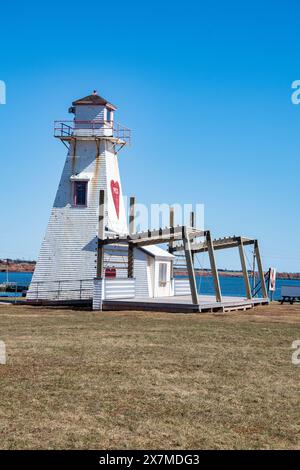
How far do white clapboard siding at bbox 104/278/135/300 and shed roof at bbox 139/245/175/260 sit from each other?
1995 mm

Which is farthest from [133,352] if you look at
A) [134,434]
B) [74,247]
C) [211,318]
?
[74,247]

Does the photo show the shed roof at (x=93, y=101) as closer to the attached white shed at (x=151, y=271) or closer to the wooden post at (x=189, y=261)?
the attached white shed at (x=151, y=271)

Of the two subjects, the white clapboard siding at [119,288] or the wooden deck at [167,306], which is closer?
the wooden deck at [167,306]

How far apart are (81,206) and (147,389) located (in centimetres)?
2285

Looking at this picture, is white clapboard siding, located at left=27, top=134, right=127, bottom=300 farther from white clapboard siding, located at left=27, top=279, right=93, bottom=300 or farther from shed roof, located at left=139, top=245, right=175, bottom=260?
shed roof, located at left=139, top=245, right=175, bottom=260

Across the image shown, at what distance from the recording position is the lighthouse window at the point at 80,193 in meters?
33.0

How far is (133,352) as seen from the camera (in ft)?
47.6

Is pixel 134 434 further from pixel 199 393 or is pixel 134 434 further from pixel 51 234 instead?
pixel 51 234

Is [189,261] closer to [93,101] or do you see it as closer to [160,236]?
[160,236]

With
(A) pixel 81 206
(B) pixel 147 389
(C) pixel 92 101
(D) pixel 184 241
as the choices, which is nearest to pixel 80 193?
(A) pixel 81 206

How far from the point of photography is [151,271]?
3291 cm

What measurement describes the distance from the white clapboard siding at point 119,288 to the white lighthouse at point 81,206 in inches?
78.3

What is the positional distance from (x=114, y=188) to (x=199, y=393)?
24196 mm

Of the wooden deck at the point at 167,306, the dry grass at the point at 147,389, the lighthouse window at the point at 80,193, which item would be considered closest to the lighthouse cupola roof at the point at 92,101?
the lighthouse window at the point at 80,193
